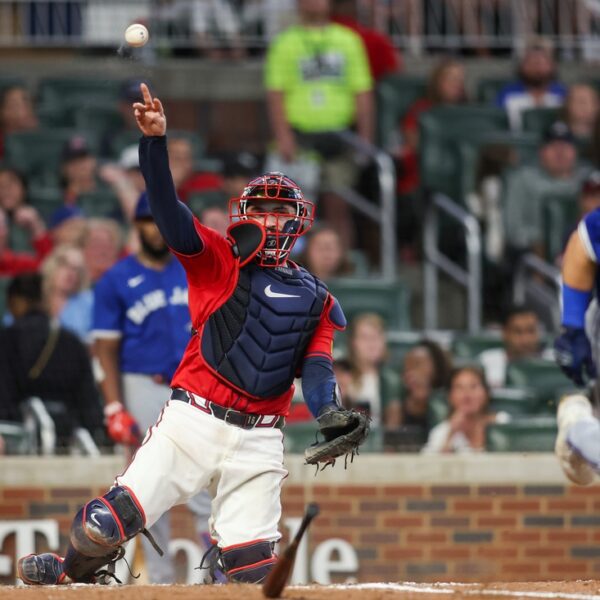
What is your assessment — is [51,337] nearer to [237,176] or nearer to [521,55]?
[237,176]

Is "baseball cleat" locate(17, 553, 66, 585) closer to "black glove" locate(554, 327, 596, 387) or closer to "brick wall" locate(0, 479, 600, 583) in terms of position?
"black glove" locate(554, 327, 596, 387)

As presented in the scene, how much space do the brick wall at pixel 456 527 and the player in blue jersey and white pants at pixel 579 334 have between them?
185cm

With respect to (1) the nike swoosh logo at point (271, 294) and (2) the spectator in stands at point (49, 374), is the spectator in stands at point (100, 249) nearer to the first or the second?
(2) the spectator in stands at point (49, 374)

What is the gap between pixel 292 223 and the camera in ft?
19.6

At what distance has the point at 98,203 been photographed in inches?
422

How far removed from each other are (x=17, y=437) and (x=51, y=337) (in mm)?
611

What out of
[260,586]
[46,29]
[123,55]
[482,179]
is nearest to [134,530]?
[260,586]

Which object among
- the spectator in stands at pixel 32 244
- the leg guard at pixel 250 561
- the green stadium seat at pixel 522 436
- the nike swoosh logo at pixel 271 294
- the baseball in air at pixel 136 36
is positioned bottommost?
the green stadium seat at pixel 522 436

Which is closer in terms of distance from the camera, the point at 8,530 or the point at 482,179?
the point at 8,530

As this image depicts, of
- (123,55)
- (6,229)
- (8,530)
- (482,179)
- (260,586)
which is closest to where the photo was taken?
(260,586)

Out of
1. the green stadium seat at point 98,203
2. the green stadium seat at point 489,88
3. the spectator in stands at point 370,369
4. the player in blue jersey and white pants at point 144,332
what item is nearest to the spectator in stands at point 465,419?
the spectator in stands at point 370,369

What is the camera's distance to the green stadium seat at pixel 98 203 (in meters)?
10.7

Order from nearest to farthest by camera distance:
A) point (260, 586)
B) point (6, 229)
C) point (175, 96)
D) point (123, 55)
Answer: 1. point (260, 586)
2. point (123, 55)
3. point (6, 229)
4. point (175, 96)

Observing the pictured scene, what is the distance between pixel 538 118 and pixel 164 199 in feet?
22.5
